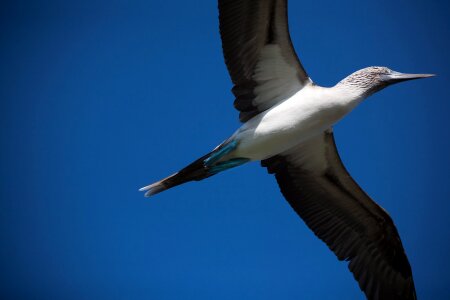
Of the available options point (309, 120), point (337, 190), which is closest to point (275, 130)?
point (309, 120)

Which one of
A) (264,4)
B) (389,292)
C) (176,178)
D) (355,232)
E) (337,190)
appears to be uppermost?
(264,4)

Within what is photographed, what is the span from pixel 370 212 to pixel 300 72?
1908 mm

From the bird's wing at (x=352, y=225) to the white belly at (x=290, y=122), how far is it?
3.09 ft

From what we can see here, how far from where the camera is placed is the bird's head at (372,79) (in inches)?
200

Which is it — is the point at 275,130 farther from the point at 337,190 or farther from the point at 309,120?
the point at 337,190

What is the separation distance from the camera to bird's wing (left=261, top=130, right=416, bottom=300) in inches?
240

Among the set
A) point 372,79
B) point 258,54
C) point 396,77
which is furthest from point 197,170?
point 396,77

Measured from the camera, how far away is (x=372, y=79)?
512 cm

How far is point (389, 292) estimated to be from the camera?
6.15m

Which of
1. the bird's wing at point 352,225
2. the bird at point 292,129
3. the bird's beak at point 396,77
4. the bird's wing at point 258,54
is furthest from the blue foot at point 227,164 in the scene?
the bird's beak at point 396,77

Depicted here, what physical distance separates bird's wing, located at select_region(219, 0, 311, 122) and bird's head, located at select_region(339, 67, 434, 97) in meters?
0.46

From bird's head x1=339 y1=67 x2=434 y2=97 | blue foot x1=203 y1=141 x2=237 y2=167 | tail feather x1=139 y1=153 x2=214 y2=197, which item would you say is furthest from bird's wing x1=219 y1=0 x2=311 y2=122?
tail feather x1=139 y1=153 x2=214 y2=197

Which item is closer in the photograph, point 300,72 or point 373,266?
point 300,72

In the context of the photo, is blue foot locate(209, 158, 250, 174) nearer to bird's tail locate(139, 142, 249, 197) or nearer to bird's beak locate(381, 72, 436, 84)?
bird's tail locate(139, 142, 249, 197)
